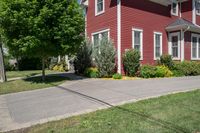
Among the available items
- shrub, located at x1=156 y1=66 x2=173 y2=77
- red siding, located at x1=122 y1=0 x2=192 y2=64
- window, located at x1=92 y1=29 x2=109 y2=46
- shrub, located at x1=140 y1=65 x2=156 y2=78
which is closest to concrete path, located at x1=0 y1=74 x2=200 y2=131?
shrub, located at x1=140 y1=65 x2=156 y2=78

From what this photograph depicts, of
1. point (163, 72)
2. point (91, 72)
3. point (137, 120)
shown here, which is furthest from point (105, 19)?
point (137, 120)

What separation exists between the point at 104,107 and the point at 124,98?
4.96 feet

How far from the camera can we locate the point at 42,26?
13570 mm

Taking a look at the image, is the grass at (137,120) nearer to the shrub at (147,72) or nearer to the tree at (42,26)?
the tree at (42,26)

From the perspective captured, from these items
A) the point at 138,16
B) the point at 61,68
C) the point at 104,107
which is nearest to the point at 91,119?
the point at 104,107

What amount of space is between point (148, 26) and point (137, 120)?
523 inches

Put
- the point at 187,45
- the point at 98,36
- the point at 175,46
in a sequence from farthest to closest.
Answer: the point at 187,45 → the point at 175,46 → the point at 98,36

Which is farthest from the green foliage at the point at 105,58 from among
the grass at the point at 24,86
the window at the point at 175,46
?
the window at the point at 175,46

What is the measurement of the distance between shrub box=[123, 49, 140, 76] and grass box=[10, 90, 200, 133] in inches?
324

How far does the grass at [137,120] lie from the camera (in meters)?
5.65

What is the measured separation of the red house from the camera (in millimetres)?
16844

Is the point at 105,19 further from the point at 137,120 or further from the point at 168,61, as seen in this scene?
the point at 137,120

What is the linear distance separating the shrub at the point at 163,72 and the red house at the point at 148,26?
1.79m

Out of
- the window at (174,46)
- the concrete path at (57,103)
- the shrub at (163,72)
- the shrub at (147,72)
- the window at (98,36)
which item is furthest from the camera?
the window at (174,46)
